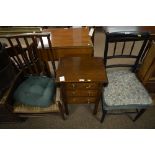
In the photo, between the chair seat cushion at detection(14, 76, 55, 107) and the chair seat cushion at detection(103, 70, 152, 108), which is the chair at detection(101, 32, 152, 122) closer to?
the chair seat cushion at detection(103, 70, 152, 108)

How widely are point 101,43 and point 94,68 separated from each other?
1498 millimetres

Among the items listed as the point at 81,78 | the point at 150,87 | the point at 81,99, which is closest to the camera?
the point at 81,78

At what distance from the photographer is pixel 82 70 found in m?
1.18

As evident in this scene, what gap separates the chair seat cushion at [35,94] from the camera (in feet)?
3.92

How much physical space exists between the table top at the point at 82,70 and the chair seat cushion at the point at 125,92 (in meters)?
0.23

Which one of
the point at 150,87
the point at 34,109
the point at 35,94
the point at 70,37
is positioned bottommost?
the point at 150,87

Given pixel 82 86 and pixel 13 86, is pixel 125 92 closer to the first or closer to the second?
pixel 82 86

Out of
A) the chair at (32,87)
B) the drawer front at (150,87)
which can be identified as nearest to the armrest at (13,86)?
the chair at (32,87)

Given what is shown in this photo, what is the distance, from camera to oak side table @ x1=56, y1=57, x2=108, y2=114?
111cm

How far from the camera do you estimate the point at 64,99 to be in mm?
A: 1349

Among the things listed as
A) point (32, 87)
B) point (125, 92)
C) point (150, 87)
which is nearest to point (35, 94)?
point (32, 87)

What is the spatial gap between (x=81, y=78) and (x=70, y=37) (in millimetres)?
527

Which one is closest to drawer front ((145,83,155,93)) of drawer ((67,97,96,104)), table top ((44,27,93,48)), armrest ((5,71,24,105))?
drawer ((67,97,96,104))

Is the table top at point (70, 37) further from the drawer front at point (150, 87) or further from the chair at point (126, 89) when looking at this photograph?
the drawer front at point (150, 87)
